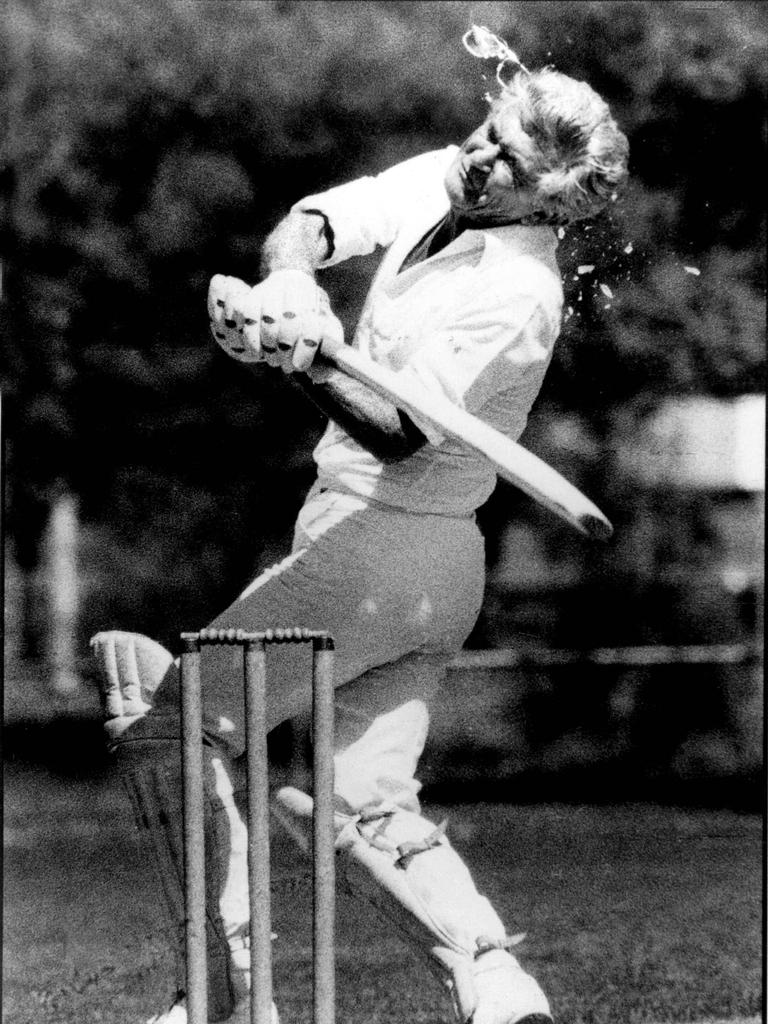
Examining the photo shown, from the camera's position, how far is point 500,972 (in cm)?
264

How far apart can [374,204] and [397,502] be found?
1.79ft

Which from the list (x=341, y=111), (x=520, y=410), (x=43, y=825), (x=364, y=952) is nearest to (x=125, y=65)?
(x=341, y=111)

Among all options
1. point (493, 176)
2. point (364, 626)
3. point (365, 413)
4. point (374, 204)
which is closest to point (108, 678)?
point (364, 626)

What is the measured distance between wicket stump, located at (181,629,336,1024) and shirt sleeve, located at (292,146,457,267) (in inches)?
30.0

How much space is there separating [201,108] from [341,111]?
260 mm

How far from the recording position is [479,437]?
8.23ft

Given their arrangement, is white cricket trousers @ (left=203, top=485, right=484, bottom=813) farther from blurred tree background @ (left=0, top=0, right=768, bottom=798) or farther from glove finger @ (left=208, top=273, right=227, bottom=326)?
glove finger @ (left=208, top=273, right=227, bottom=326)

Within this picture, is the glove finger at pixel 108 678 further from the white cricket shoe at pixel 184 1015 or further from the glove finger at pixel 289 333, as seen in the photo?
the glove finger at pixel 289 333

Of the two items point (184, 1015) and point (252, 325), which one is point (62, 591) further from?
point (184, 1015)

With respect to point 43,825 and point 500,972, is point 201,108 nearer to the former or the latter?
point 43,825

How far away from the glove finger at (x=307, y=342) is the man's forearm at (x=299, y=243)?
0.27 metres

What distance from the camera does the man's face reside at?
266cm

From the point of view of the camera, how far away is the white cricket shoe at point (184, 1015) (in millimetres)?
2699

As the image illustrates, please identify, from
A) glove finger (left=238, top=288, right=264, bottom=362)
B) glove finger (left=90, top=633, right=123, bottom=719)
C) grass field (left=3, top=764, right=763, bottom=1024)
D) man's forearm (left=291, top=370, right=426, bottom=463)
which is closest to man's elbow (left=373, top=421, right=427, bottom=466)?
man's forearm (left=291, top=370, right=426, bottom=463)
